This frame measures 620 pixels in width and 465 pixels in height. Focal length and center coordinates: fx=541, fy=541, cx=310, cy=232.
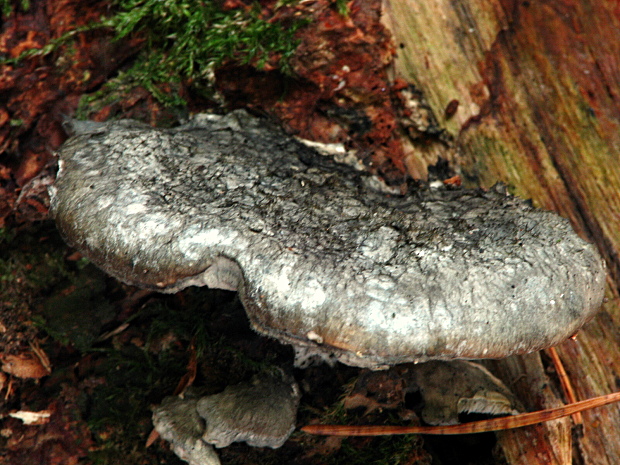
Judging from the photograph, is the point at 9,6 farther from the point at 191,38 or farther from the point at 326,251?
the point at 326,251

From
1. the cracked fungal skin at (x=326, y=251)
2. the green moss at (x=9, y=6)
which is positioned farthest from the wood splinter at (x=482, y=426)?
the green moss at (x=9, y=6)

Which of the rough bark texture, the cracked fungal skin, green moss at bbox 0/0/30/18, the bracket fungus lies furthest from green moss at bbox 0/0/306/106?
the bracket fungus

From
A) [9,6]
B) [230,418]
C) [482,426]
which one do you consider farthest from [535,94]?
[9,6]

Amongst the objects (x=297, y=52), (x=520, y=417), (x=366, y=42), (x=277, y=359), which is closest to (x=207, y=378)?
(x=277, y=359)

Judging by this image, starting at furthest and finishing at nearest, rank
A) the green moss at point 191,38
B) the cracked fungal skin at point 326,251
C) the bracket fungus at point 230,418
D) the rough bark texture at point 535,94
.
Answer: the rough bark texture at point 535,94 < the green moss at point 191,38 < the bracket fungus at point 230,418 < the cracked fungal skin at point 326,251

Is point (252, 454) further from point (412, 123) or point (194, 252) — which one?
point (412, 123)

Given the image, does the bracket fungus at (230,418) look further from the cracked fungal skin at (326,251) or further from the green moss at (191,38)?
the green moss at (191,38)
